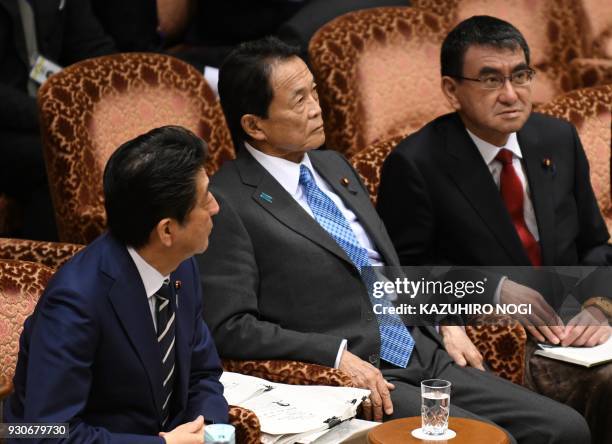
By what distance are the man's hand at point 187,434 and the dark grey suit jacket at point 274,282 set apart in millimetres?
547

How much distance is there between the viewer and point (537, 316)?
11.2 feet

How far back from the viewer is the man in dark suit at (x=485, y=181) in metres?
3.54

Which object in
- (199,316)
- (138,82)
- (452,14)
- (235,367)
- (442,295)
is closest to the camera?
(199,316)

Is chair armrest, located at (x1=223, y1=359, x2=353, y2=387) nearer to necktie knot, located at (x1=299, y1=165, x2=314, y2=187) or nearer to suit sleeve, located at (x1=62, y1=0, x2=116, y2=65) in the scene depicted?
necktie knot, located at (x1=299, y1=165, x2=314, y2=187)

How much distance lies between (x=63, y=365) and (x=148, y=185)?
389 mm

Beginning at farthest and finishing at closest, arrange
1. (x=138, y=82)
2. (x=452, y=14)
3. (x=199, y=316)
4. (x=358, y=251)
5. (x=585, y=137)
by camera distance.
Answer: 1. (x=452, y=14)
2. (x=585, y=137)
3. (x=138, y=82)
4. (x=358, y=251)
5. (x=199, y=316)

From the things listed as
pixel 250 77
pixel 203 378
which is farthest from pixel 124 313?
pixel 250 77

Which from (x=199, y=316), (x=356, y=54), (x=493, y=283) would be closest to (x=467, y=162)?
(x=493, y=283)

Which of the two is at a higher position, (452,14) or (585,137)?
(452,14)

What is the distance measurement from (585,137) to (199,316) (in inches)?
83.0

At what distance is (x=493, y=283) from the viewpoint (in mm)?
3490

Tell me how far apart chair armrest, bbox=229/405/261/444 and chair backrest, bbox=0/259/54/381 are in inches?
21.3

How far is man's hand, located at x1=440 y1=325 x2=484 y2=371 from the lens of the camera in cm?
333

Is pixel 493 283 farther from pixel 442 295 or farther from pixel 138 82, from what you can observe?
pixel 138 82
